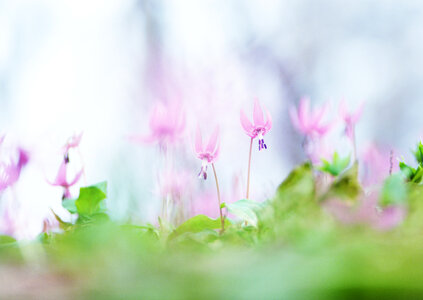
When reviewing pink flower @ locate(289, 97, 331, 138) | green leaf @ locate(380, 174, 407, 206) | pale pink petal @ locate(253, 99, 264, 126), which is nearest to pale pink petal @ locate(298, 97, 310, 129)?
pink flower @ locate(289, 97, 331, 138)

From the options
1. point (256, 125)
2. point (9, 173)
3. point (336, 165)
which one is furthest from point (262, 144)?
point (9, 173)

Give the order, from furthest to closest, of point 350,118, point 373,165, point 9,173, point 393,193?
point 373,165, point 350,118, point 9,173, point 393,193

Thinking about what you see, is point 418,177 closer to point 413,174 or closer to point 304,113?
point 413,174

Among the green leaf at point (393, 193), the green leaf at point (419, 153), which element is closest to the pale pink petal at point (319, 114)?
the green leaf at point (419, 153)

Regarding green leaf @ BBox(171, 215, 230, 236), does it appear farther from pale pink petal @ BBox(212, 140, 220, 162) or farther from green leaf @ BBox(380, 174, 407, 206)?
green leaf @ BBox(380, 174, 407, 206)

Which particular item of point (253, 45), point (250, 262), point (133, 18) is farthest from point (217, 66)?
point (250, 262)

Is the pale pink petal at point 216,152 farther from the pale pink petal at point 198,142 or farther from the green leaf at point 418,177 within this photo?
the green leaf at point 418,177

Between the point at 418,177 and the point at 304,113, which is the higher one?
the point at 304,113
